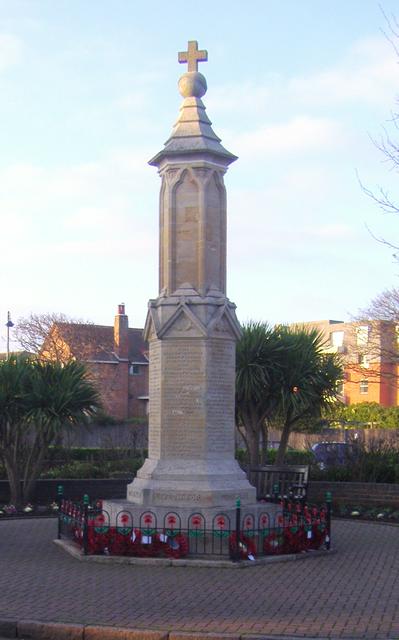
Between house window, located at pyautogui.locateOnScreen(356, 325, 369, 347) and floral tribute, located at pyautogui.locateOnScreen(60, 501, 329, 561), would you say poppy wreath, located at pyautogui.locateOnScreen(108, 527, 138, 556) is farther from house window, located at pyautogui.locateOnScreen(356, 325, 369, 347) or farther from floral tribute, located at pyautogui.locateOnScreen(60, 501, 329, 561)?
house window, located at pyautogui.locateOnScreen(356, 325, 369, 347)

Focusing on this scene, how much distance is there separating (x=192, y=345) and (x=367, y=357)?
33437 millimetres

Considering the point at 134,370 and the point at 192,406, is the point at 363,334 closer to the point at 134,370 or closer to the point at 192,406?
the point at 134,370

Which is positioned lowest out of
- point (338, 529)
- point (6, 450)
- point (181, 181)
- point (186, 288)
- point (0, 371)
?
point (338, 529)

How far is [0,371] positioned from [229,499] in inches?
323

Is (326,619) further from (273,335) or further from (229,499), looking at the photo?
(273,335)

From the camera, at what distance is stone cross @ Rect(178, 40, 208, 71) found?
15.3 metres

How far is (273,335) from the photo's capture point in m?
22.8

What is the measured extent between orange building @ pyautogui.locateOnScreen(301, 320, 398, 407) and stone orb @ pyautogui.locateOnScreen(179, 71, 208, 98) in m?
12.8

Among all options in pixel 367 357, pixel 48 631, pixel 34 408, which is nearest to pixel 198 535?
pixel 48 631

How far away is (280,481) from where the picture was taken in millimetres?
18594

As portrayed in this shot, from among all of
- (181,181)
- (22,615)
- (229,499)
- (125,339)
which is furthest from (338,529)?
(125,339)

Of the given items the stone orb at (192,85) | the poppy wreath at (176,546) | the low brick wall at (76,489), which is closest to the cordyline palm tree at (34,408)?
the low brick wall at (76,489)

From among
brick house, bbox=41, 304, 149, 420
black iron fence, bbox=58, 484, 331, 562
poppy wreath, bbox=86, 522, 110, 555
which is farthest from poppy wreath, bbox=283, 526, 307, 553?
brick house, bbox=41, 304, 149, 420

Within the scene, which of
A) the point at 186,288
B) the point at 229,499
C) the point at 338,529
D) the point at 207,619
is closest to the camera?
the point at 207,619
